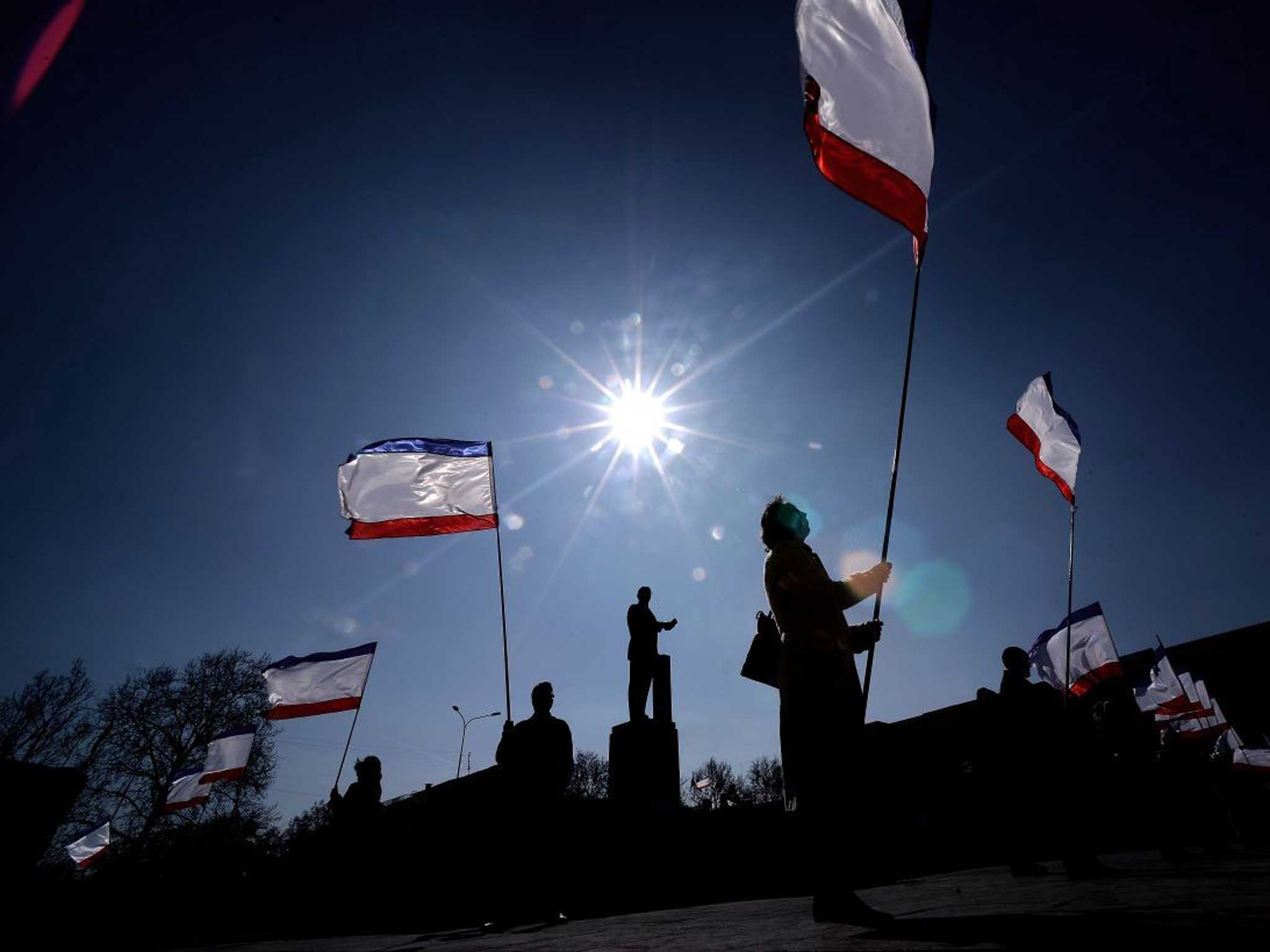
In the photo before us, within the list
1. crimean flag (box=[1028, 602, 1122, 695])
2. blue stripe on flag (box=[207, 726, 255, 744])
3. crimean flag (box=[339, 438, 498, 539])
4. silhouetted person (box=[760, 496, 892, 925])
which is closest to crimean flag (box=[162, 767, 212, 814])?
blue stripe on flag (box=[207, 726, 255, 744])

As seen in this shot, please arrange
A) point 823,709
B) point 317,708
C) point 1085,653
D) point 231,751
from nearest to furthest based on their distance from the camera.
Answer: point 823,709, point 1085,653, point 317,708, point 231,751

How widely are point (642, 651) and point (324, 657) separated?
691 cm

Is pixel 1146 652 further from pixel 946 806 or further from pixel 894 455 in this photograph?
pixel 894 455

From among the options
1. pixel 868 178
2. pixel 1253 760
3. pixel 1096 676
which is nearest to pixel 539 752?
pixel 868 178

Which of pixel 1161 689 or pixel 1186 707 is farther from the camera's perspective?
pixel 1161 689

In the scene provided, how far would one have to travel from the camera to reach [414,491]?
31.5ft

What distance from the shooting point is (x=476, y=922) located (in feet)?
21.3

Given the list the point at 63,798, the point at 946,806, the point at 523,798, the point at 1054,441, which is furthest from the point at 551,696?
the point at 946,806

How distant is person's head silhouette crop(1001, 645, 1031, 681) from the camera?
486cm

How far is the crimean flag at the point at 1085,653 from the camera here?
33.0 ft

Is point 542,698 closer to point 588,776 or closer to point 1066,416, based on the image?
point 1066,416

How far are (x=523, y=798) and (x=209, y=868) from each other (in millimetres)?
10911

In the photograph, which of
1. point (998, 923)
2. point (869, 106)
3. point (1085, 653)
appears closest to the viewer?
point (998, 923)

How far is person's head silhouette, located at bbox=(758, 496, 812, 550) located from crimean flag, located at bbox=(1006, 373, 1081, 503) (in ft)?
20.4
